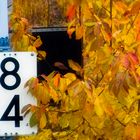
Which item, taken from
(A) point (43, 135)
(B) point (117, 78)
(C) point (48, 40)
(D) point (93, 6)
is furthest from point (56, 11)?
(B) point (117, 78)

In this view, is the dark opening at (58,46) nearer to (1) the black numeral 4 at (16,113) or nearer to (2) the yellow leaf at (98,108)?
(2) the yellow leaf at (98,108)

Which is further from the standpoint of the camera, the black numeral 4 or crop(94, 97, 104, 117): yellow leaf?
crop(94, 97, 104, 117): yellow leaf

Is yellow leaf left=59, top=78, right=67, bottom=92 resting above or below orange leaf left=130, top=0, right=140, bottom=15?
below

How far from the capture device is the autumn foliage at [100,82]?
2.33 metres

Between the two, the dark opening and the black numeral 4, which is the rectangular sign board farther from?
the dark opening

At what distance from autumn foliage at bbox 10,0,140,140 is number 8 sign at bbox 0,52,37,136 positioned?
55 millimetres

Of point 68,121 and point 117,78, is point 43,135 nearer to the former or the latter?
point 68,121

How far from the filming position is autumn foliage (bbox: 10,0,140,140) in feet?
7.63

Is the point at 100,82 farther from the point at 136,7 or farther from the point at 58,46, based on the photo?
the point at 58,46

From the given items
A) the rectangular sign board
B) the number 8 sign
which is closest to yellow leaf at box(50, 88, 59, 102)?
the number 8 sign

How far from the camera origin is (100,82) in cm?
263

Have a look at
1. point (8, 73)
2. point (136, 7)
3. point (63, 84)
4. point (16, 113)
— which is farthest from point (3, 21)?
point (63, 84)

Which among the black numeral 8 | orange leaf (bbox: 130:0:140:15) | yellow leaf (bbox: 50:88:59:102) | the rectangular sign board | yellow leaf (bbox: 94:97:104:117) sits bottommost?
yellow leaf (bbox: 94:97:104:117)

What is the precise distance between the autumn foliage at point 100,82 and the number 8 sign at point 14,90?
6 centimetres
